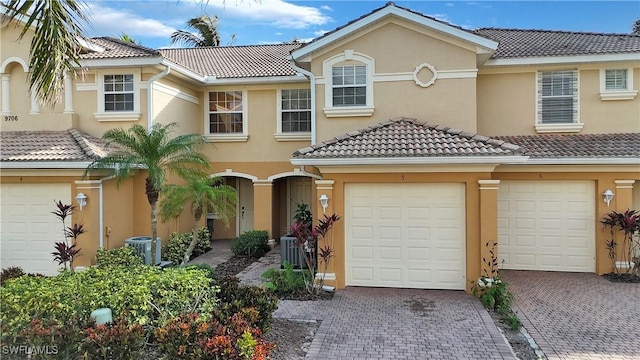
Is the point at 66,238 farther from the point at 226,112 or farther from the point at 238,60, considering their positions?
the point at 238,60

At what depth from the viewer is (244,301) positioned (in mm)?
7164

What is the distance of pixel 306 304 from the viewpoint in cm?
918

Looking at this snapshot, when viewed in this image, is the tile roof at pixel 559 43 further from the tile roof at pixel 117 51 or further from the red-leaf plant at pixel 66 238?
the red-leaf plant at pixel 66 238

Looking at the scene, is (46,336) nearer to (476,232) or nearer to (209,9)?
(209,9)

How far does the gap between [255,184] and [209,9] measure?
940 centimetres

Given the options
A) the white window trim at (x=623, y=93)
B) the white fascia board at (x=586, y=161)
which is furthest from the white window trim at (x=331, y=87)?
the white window trim at (x=623, y=93)

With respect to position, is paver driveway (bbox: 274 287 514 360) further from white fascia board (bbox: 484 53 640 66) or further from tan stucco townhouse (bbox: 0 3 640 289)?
white fascia board (bbox: 484 53 640 66)

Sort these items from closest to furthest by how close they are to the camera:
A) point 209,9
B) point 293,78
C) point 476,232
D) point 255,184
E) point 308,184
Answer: point 209,9 → point 476,232 → point 293,78 → point 255,184 → point 308,184

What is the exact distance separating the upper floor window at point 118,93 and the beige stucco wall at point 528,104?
11.5 metres

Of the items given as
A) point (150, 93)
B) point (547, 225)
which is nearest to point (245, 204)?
point (150, 93)

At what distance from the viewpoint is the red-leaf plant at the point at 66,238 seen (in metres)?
10.2

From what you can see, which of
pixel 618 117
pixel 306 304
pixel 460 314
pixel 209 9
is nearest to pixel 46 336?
pixel 306 304

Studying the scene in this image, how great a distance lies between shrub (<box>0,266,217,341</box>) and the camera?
20.5ft

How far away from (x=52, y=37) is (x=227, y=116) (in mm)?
8994
